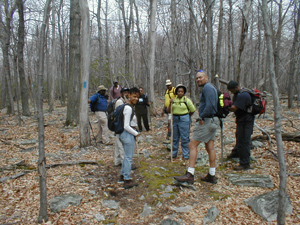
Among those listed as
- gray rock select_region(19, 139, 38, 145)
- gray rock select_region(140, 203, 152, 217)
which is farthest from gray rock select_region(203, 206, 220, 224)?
gray rock select_region(19, 139, 38, 145)

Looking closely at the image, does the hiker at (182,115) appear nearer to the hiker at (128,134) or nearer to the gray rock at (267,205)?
the hiker at (128,134)

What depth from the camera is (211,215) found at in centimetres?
330

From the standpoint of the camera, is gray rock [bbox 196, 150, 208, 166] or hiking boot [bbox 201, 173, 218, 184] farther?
gray rock [bbox 196, 150, 208, 166]

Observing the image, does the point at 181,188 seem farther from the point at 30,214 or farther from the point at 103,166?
the point at 30,214

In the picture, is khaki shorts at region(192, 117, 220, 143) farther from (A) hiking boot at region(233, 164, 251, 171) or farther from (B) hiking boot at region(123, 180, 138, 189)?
(B) hiking boot at region(123, 180, 138, 189)

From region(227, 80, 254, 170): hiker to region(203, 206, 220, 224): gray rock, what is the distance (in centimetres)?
181

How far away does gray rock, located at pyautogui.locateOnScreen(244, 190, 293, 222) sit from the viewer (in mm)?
3186

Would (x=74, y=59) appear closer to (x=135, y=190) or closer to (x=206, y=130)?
(x=135, y=190)

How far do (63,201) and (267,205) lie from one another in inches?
129

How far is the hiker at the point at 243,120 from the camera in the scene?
4566mm

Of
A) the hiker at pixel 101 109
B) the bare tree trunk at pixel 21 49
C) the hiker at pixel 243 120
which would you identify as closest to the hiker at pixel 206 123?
the hiker at pixel 243 120

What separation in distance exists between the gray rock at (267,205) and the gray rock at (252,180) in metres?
0.56

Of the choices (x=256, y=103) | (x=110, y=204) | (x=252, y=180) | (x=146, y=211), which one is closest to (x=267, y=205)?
(x=252, y=180)

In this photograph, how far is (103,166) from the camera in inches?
218
